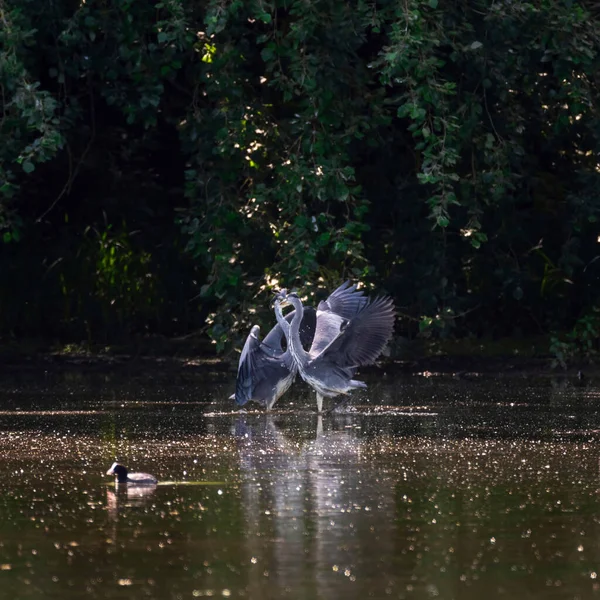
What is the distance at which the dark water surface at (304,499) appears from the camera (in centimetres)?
593

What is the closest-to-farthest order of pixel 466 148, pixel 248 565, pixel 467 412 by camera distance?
pixel 248 565, pixel 467 412, pixel 466 148

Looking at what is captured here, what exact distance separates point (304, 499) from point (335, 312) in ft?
16.0

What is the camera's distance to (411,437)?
9953mm

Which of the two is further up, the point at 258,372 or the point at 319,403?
the point at 258,372

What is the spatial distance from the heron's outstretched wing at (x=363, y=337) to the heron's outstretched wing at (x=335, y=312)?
0.21ft

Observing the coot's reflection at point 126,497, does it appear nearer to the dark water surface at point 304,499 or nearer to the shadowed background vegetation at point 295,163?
the dark water surface at point 304,499

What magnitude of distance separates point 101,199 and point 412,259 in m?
3.48

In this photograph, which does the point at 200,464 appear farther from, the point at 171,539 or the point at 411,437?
the point at 171,539

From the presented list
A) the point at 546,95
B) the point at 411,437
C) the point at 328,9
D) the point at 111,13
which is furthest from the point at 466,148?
the point at 411,437

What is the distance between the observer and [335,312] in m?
12.4

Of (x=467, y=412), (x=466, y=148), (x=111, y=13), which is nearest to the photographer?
(x=467, y=412)

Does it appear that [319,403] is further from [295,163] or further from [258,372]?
[295,163]

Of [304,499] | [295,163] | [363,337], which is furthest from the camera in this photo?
[295,163]

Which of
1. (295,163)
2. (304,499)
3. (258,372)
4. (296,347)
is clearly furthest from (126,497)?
(295,163)
